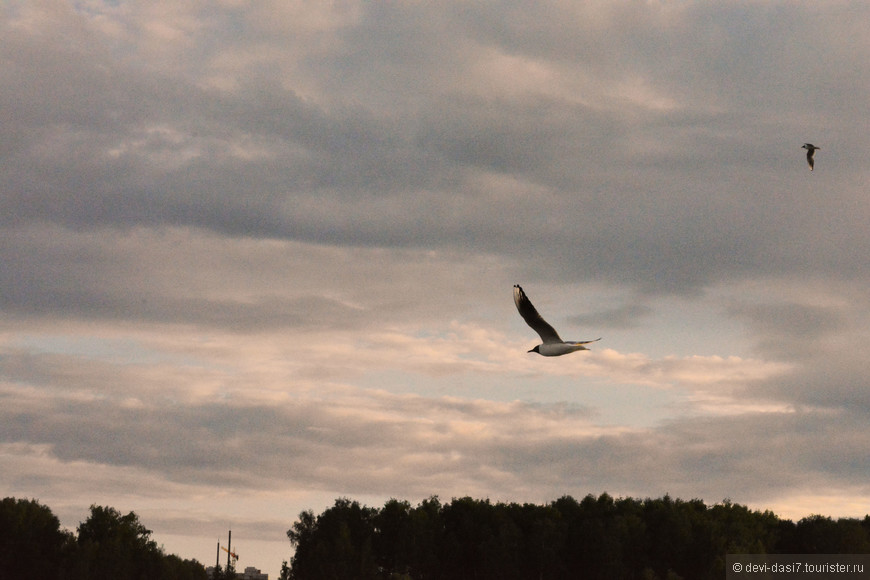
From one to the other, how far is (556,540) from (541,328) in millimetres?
119235

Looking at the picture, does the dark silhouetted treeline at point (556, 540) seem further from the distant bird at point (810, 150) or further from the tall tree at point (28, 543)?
the distant bird at point (810, 150)

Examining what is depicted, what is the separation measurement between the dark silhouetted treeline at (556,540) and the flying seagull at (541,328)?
4124 inches

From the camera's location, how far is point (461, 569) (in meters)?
178

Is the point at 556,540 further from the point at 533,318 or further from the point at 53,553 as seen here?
the point at 533,318

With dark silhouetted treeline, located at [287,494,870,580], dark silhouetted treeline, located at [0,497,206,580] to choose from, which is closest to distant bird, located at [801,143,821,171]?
dark silhouetted treeline, located at [287,494,870,580]

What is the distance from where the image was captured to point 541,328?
171ft

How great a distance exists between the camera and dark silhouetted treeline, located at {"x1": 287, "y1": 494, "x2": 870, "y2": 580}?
16262 cm

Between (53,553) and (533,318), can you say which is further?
(53,553)

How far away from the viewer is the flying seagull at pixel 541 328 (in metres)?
50.9

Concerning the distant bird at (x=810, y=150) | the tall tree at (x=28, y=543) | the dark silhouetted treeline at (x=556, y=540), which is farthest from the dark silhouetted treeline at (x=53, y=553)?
the distant bird at (x=810, y=150)

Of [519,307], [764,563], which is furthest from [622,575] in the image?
[519,307]

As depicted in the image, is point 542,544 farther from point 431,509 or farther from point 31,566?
point 31,566

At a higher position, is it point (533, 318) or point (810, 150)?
point (810, 150)

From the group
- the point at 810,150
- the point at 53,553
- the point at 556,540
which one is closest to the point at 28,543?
the point at 53,553
